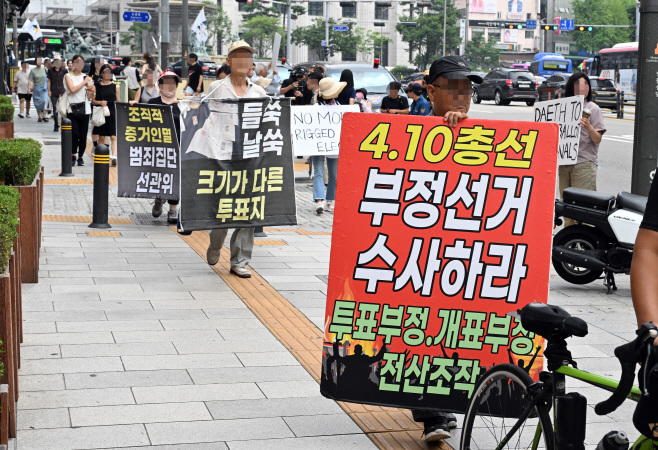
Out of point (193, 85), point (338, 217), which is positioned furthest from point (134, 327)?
point (193, 85)

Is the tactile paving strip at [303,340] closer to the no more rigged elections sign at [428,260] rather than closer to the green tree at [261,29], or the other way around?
the no more rigged elections sign at [428,260]

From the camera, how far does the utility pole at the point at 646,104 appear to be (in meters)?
7.69

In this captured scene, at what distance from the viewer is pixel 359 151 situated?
3.86m

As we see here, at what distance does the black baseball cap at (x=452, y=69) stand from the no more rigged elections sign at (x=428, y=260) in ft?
1.14

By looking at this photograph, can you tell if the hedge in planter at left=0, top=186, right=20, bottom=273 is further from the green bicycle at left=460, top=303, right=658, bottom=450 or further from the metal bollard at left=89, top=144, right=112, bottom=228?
the metal bollard at left=89, top=144, right=112, bottom=228

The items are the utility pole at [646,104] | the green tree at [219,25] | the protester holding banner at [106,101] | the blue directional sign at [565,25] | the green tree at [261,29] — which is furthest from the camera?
the green tree at [219,25]

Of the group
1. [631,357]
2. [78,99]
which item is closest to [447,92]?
[631,357]

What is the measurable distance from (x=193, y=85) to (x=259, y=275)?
12767 millimetres

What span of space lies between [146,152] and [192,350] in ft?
17.3

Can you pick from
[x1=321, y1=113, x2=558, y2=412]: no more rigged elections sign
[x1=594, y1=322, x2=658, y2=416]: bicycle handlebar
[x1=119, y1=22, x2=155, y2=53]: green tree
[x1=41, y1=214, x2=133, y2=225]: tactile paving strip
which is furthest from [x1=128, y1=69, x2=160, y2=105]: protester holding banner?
[x1=119, y1=22, x2=155, y2=53]: green tree

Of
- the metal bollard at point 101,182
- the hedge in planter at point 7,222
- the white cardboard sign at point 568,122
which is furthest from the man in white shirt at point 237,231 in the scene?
the white cardboard sign at point 568,122

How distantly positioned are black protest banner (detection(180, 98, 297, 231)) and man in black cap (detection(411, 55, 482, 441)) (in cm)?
366

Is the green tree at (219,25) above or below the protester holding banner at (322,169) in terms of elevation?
above

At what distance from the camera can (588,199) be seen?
25.5 feet
